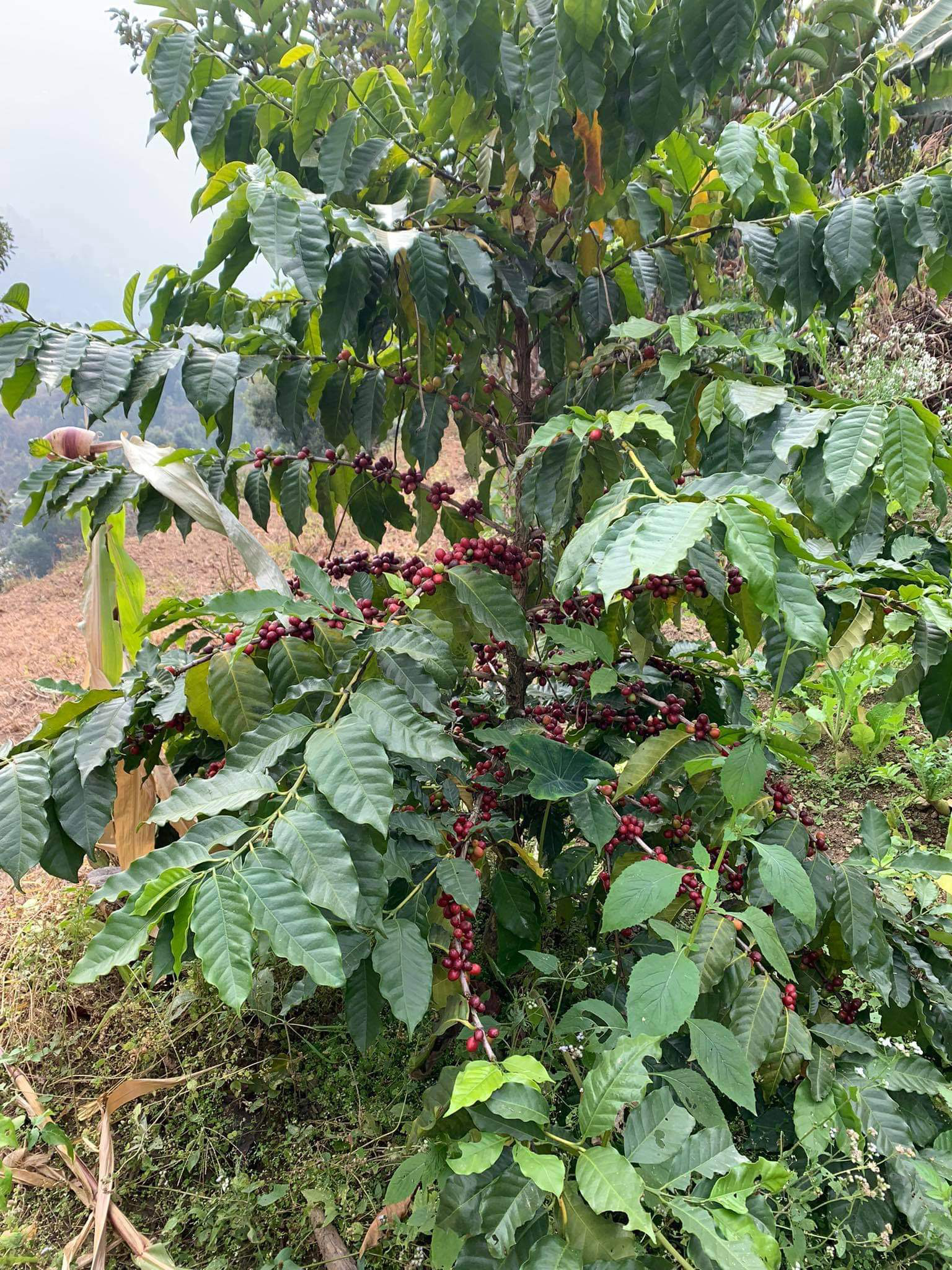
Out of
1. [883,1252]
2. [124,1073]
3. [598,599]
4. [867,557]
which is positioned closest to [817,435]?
[867,557]

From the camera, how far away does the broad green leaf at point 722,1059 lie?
0.68 m

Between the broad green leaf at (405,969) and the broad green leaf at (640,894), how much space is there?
0.58ft

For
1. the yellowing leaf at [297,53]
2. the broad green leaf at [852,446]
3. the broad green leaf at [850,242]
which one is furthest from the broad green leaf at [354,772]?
the yellowing leaf at [297,53]

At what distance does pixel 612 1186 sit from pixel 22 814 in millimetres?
551

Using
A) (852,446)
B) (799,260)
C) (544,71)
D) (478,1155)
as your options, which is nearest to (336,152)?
(544,71)

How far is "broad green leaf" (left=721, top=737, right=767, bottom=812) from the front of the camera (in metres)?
0.73

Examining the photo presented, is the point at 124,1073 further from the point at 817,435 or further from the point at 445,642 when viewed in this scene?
the point at 817,435

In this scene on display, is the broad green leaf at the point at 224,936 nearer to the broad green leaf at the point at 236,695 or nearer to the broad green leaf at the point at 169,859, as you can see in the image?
the broad green leaf at the point at 169,859

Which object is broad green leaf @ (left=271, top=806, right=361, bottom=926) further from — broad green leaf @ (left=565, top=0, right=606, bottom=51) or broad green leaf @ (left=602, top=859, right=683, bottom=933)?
broad green leaf @ (left=565, top=0, right=606, bottom=51)

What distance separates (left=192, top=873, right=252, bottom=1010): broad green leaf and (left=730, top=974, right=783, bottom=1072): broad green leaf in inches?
21.9

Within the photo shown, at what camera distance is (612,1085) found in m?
0.55

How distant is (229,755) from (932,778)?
2.03 metres

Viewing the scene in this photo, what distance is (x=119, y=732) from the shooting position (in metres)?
0.69

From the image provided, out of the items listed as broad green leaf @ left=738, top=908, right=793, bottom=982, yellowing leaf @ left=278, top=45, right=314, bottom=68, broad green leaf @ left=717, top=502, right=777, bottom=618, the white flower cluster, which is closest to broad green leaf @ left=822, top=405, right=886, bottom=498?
broad green leaf @ left=717, top=502, right=777, bottom=618
